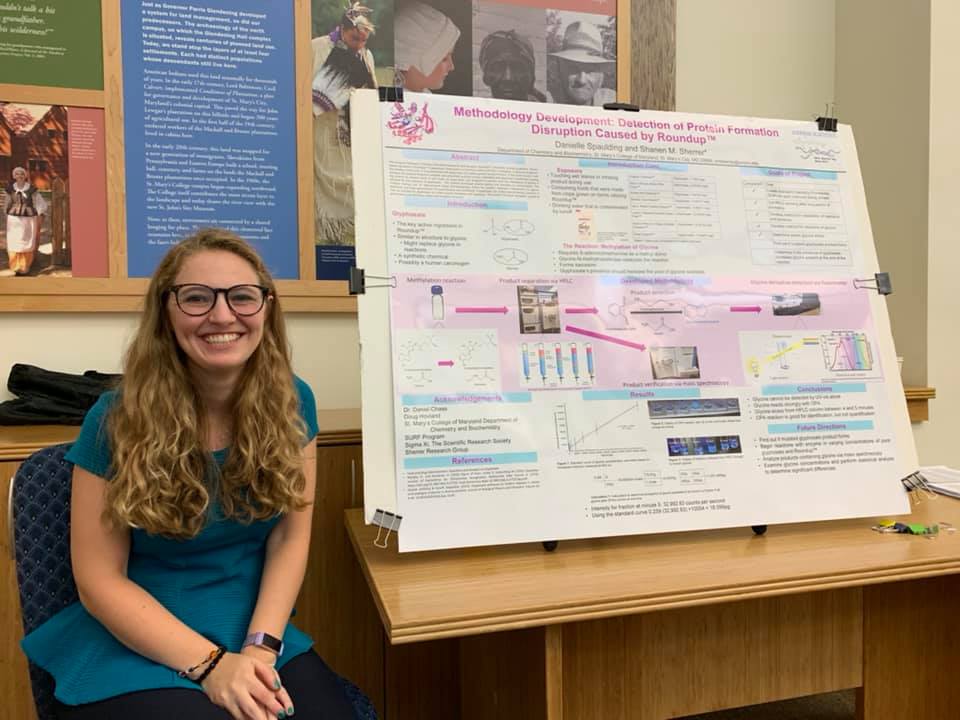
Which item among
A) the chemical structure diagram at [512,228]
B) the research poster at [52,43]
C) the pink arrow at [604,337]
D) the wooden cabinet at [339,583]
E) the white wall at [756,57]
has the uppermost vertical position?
the white wall at [756,57]

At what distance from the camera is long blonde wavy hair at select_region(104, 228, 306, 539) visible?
1.11 metres

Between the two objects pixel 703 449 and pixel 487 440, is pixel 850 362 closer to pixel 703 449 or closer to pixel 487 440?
pixel 703 449

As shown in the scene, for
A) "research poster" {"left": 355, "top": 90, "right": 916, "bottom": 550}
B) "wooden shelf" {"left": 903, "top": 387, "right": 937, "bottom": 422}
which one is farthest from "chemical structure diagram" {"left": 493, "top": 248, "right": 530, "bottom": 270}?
"wooden shelf" {"left": 903, "top": 387, "right": 937, "bottom": 422}

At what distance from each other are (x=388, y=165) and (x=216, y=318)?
45 centimetres

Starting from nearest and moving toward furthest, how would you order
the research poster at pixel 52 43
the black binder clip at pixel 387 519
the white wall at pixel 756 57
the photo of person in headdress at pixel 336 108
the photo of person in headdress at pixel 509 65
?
the black binder clip at pixel 387 519 < the research poster at pixel 52 43 < the photo of person in headdress at pixel 336 108 < the photo of person in headdress at pixel 509 65 < the white wall at pixel 756 57

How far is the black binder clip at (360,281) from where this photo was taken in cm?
132

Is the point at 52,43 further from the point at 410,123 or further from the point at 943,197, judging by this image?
the point at 943,197

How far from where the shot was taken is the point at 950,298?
94.3 inches

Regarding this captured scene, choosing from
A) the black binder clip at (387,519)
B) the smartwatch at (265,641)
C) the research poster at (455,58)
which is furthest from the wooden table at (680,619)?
the research poster at (455,58)

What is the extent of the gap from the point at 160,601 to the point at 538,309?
2.70ft

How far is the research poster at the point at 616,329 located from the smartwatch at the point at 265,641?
0.26m

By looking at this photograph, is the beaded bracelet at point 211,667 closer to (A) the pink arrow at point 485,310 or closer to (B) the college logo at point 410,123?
(A) the pink arrow at point 485,310

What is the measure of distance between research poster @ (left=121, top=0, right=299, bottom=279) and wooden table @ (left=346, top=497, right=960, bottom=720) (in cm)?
97

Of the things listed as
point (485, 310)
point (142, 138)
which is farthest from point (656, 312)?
point (142, 138)
